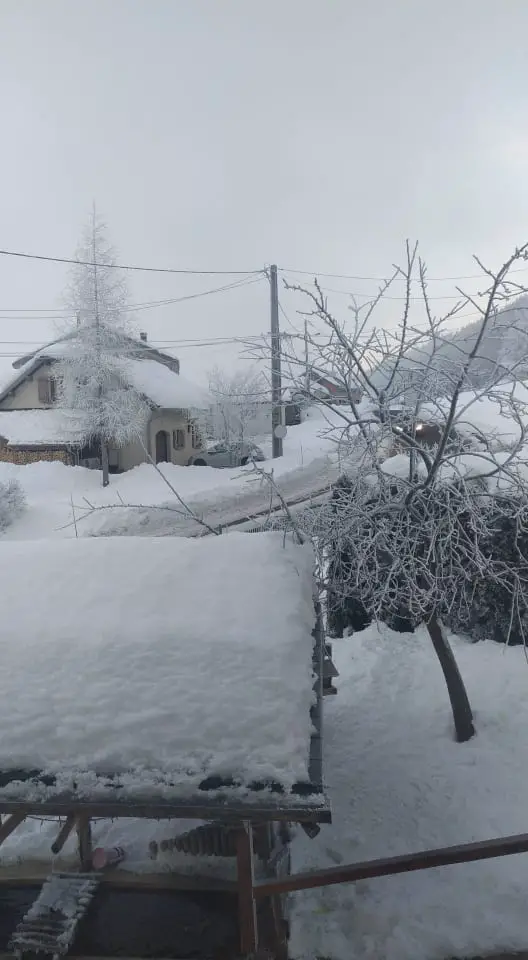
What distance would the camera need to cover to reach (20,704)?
350cm

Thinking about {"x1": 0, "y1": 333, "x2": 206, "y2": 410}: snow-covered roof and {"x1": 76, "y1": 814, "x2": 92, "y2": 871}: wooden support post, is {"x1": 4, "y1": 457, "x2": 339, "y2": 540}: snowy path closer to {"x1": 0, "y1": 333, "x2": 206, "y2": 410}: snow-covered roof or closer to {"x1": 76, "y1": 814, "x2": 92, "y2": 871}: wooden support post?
{"x1": 0, "y1": 333, "x2": 206, "y2": 410}: snow-covered roof

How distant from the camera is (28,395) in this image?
82.9 ft

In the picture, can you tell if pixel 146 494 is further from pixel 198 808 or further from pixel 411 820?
pixel 198 808

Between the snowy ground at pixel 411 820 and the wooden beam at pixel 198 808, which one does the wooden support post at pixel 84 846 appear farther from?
the wooden beam at pixel 198 808

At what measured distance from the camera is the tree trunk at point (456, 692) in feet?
22.8

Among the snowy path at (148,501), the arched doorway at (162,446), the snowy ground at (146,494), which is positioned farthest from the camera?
the arched doorway at (162,446)

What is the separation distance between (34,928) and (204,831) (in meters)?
1.61

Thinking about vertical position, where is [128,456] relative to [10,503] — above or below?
above

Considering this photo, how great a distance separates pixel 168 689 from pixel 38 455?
70.0 feet

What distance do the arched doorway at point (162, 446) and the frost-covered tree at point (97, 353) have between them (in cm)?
385

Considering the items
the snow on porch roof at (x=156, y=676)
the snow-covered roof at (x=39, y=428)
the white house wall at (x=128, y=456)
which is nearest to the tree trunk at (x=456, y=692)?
the snow on porch roof at (x=156, y=676)

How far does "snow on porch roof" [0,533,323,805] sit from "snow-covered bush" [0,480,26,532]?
37.6 feet

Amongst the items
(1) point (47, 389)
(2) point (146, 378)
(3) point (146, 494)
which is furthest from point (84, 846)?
(1) point (47, 389)

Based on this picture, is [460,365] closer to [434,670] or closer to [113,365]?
[434,670]
